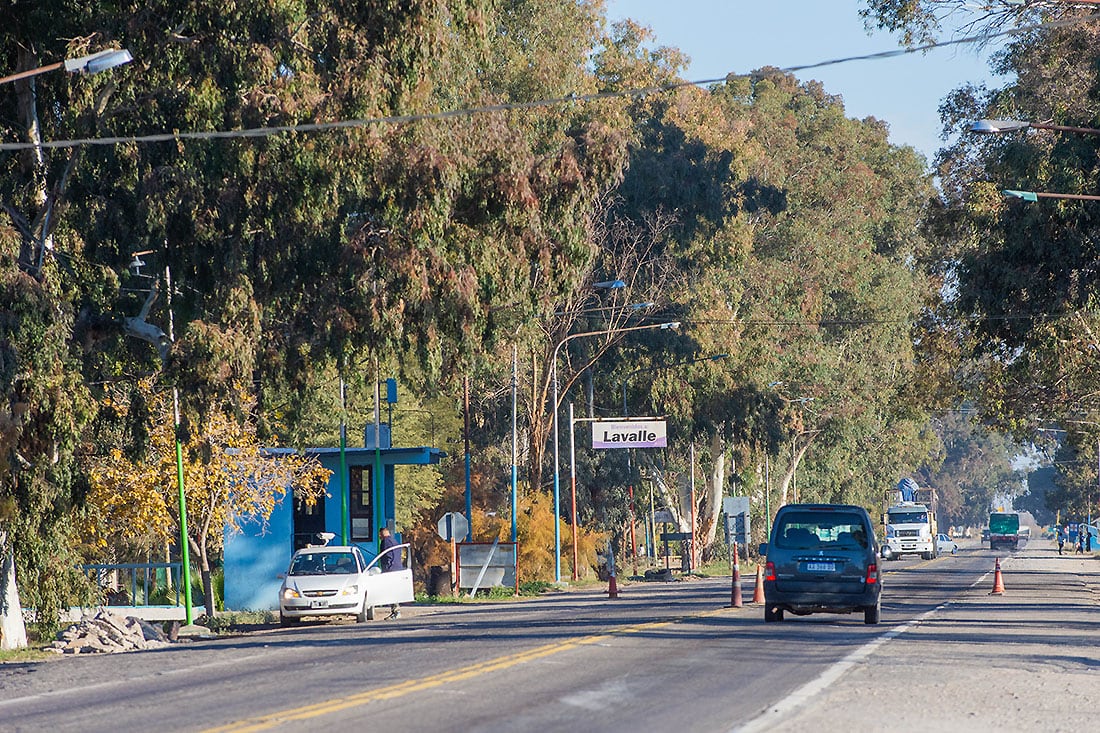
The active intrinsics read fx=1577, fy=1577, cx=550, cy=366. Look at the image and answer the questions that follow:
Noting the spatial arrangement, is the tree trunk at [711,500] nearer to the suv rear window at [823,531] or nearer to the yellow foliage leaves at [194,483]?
the yellow foliage leaves at [194,483]

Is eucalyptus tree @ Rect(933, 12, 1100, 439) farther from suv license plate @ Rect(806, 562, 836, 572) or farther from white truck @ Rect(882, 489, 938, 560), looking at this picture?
white truck @ Rect(882, 489, 938, 560)

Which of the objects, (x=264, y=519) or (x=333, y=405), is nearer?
(x=264, y=519)

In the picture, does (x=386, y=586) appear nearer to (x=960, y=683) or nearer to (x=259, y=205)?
(x=259, y=205)

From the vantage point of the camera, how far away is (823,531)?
84.3ft

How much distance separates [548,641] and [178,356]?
9.26 m

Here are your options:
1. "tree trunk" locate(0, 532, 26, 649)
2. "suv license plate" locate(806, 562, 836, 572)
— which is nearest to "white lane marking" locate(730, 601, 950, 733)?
"suv license plate" locate(806, 562, 836, 572)

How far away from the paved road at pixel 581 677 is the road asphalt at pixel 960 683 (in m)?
0.04

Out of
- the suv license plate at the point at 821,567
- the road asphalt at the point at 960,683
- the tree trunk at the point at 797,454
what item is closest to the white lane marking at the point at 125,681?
the road asphalt at the point at 960,683

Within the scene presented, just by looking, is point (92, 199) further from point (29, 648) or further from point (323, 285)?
point (29, 648)

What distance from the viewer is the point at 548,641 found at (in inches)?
840

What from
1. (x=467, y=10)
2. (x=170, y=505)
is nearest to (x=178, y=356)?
(x=467, y=10)

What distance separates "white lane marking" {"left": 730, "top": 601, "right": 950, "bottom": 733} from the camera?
1233 cm

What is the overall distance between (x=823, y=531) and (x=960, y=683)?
32.5 ft

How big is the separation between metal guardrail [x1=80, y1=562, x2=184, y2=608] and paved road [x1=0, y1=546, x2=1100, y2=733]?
40.6 ft
